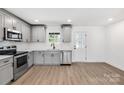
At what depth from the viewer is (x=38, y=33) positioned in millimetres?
7250

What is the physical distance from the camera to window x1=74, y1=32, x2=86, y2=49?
308 inches

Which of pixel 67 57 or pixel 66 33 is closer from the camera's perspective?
pixel 67 57

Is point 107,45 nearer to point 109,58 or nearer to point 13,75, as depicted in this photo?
point 109,58

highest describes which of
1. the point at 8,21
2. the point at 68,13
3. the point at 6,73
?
the point at 68,13

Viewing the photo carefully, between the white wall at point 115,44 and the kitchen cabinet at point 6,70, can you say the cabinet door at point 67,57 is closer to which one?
the white wall at point 115,44

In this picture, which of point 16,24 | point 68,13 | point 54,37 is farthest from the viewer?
point 54,37

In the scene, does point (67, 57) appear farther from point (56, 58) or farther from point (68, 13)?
point (68, 13)

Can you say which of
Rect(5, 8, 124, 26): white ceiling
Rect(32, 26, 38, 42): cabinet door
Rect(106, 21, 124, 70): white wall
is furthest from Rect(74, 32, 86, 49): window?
Rect(5, 8, 124, 26): white ceiling

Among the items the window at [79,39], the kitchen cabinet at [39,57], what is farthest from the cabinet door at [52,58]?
the window at [79,39]

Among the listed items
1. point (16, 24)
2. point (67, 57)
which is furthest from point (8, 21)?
point (67, 57)

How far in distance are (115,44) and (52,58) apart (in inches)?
144

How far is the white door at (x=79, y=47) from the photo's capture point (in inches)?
306
